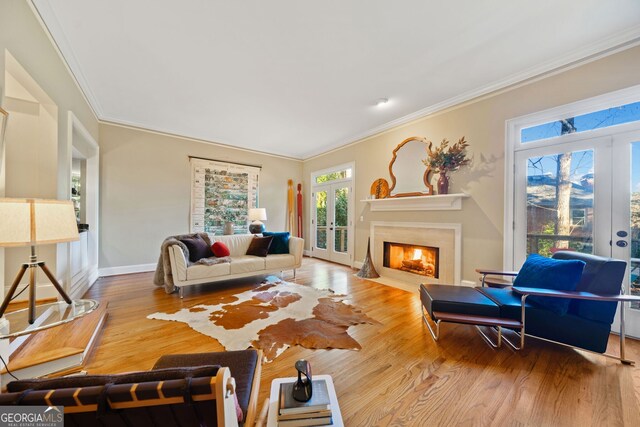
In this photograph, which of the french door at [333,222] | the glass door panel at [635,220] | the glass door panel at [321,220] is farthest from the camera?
the glass door panel at [321,220]

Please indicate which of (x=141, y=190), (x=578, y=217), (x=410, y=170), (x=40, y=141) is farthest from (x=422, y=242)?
(x=141, y=190)

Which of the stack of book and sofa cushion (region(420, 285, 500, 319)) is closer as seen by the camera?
the stack of book

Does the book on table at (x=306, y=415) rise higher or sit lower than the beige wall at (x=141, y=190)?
lower

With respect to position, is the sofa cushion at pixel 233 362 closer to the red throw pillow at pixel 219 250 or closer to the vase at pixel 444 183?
the red throw pillow at pixel 219 250

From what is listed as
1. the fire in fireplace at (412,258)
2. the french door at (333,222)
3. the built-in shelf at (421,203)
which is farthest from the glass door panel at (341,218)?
the fire in fireplace at (412,258)

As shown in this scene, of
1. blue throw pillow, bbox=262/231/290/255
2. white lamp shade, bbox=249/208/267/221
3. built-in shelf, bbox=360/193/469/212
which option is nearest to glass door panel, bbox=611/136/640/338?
built-in shelf, bbox=360/193/469/212

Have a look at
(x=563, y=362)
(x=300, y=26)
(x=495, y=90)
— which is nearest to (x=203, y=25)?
(x=300, y=26)

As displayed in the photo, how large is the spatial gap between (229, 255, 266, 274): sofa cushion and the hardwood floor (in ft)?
3.90

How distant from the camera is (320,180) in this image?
6.26 meters

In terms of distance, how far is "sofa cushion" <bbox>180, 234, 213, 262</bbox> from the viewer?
3.53m

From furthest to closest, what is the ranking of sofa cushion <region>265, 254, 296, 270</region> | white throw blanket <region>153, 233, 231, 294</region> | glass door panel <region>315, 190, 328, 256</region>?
glass door panel <region>315, 190, 328, 256</region>, sofa cushion <region>265, 254, 296, 270</region>, white throw blanket <region>153, 233, 231, 294</region>

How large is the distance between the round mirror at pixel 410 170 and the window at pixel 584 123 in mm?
1248

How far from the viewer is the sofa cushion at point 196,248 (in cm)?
353

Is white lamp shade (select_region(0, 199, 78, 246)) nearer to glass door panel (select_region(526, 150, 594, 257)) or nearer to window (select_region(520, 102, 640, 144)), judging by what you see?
glass door panel (select_region(526, 150, 594, 257))
